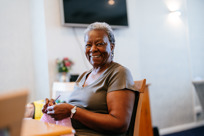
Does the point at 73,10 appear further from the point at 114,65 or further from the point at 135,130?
the point at 135,130

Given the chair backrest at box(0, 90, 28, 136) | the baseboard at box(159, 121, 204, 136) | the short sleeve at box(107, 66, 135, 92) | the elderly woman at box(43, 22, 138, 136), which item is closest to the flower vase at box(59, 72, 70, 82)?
the elderly woman at box(43, 22, 138, 136)

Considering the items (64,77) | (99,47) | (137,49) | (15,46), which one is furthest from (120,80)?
(15,46)

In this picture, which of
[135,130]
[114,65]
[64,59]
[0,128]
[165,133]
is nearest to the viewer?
[0,128]

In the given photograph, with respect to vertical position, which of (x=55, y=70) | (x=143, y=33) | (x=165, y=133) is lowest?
(x=165, y=133)

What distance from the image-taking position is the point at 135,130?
1.24 metres

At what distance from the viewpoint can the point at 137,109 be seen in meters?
1.24

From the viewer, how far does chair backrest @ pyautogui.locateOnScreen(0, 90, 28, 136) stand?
39 cm

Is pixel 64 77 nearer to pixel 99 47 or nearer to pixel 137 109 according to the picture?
pixel 99 47

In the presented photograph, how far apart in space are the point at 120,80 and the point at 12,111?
82 cm

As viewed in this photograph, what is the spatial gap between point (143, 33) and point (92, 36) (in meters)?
2.35

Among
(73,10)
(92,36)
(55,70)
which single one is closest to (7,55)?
(55,70)

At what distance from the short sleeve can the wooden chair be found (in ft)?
0.18

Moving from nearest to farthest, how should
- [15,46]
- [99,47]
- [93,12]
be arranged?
[99,47] < [93,12] < [15,46]

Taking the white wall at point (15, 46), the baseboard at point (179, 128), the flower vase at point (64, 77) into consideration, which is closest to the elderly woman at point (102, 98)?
the flower vase at point (64, 77)
